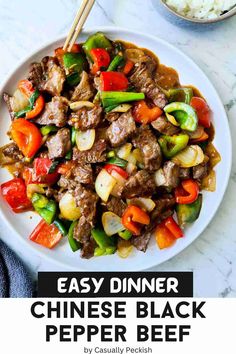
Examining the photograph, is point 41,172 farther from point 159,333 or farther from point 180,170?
point 159,333

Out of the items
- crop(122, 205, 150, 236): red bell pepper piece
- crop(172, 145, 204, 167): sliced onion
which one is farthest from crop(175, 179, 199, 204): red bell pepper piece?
crop(122, 205, 150, 236): red bell pepper piece

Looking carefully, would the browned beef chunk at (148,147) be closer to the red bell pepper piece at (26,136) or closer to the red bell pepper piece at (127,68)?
the red bell pepper piece at (127,68)

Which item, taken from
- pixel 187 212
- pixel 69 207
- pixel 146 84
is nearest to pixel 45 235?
pixel 69 207

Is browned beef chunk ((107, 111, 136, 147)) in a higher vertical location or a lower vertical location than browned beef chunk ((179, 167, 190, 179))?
higher

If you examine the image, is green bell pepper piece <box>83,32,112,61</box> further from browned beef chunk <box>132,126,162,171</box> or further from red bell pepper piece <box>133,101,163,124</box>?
browned beef chunk <box>132,126,162,171</box>

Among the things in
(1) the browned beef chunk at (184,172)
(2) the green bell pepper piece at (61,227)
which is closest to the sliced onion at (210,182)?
(1) the browned beef chunk at (184,172)

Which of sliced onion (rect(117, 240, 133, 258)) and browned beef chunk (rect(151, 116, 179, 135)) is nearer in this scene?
browned beef chunk (rect(151, 116, 179, 135))
